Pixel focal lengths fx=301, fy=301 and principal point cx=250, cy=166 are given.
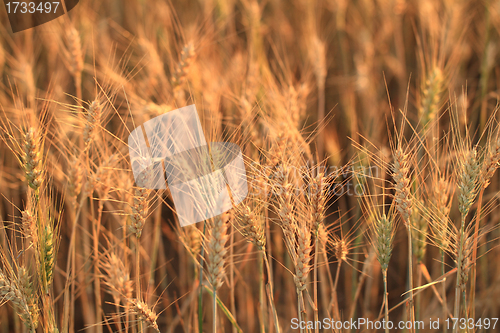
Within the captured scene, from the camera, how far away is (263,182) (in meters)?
0.94

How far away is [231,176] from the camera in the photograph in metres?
0.96

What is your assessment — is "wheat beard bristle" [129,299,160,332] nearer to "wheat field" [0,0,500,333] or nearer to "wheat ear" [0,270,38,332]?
"wheat field" [0,0,500,333]

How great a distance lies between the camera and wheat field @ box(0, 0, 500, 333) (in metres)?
0.94

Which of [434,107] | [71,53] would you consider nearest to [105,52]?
[71,53]

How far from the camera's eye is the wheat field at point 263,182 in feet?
3.08

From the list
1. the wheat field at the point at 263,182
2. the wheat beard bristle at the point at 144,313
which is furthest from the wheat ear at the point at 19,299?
the wheat beard bristle at the point at 144,313

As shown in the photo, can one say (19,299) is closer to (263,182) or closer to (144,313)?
(144,313)

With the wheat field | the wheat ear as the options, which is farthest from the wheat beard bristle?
the wheat ear

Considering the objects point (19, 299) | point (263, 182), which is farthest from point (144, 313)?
point (263, 182)

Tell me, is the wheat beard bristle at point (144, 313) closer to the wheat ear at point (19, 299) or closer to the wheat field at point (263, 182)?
the wheat field at point (263, 182)

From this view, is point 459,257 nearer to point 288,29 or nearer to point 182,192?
point 182,192

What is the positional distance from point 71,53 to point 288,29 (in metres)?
2.01

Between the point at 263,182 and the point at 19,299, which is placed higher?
the point at 263,182

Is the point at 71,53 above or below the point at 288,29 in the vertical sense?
below
